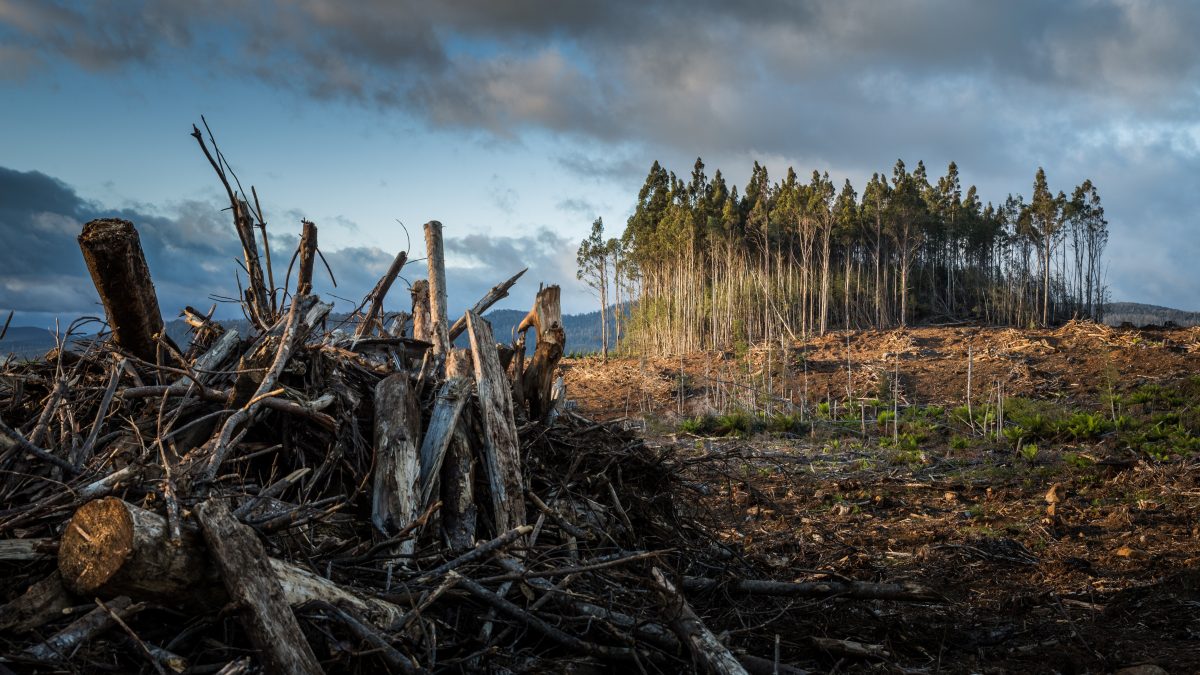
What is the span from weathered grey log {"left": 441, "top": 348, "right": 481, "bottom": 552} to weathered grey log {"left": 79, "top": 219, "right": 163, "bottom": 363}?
179cm

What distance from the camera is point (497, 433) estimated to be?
13.3 feet

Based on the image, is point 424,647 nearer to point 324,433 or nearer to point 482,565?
point 482,565

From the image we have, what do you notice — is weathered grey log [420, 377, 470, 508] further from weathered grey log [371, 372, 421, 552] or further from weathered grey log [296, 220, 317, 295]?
weathered grey log [296, 220, 317, 295]

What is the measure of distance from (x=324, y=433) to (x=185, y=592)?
1.54 m

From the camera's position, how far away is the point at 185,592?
7.64 feet

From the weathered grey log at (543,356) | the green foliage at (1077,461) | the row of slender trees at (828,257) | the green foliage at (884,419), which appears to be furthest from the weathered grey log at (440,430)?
the row of slender trees at (828,257)

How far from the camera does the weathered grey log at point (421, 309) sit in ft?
19.0

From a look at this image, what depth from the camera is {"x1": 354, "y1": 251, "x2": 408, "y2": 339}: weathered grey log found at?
529 centimetres

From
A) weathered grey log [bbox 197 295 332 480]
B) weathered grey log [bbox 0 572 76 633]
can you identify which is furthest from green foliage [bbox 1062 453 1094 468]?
weathered grey log [bbox 0 572 76 633]

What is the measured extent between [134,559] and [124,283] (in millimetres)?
2160

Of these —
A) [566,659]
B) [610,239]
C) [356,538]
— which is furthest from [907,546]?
[610,239]

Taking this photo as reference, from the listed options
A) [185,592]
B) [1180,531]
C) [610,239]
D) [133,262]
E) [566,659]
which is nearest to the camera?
Answer: [185,592]

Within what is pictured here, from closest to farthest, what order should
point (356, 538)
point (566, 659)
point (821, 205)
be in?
point (566, 659), point (356, 538), point (821, 205)

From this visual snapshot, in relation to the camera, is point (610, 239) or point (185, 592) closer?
point (185, 592)
